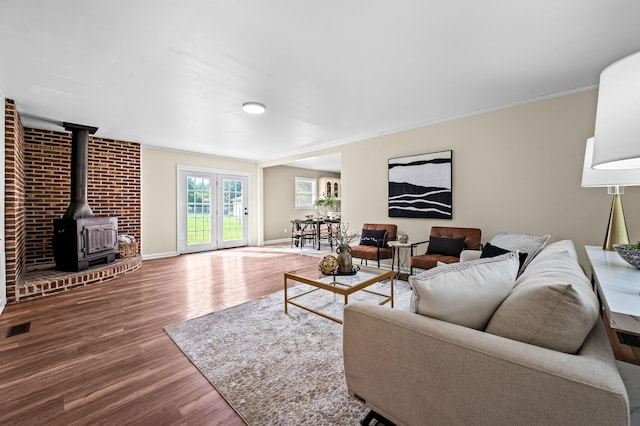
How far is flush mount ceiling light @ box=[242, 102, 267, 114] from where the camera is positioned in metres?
3.52

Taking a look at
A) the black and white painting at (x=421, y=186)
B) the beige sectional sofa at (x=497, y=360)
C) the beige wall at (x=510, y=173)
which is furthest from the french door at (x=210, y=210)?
the beige sectional sofa at (x=497, y=360)

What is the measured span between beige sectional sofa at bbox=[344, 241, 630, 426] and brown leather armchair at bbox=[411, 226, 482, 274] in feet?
7.76

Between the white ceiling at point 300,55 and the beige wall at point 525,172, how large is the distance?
0.28 metres

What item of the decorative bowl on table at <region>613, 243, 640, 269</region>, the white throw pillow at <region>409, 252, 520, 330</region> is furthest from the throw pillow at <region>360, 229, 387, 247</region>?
the white throw pillow at <region>409, 252, 520, 330</region>

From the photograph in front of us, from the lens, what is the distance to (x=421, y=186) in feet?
14.3

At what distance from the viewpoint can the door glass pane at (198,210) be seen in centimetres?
650

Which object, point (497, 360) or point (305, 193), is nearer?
point (497, 360)

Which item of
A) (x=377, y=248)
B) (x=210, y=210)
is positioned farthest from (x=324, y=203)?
(x=377, y=248)

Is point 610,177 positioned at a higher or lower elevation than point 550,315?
higher

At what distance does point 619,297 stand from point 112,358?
2928mm

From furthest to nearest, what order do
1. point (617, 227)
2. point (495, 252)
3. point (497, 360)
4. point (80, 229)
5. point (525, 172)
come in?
point (80, 229) → point (525, 172) → point (495, 252) → point (617, 227) → point (497, 360)

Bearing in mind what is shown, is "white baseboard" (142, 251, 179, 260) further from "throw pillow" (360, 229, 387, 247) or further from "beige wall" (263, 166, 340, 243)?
"throw pillow" (360, 229, 387, 247)

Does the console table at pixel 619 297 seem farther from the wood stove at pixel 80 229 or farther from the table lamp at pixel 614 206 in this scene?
the wood stove at pixel 80 229

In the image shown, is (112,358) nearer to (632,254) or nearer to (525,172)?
(632,254)
